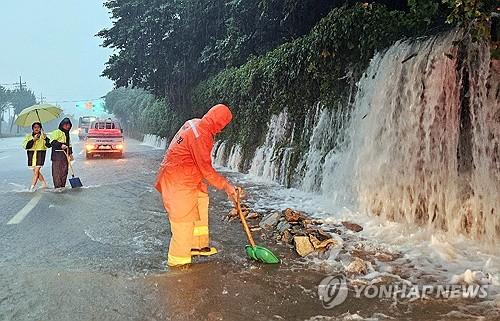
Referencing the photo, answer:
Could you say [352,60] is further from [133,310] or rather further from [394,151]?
[133,310]

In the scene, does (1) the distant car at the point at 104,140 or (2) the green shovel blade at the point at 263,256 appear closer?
(2) the green shovel blade at the point at 263,256

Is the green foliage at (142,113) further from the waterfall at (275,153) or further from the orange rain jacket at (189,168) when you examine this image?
the orange rain jacket at (189,168)

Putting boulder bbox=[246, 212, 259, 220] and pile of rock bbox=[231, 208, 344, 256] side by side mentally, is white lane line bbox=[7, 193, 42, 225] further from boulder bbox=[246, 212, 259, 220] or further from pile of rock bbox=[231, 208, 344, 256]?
boulder bbox=[246, 212, 259, 220]

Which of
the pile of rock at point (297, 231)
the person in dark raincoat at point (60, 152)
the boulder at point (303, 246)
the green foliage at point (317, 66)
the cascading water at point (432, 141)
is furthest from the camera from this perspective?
the person in dark raincoat at point (60, 152)

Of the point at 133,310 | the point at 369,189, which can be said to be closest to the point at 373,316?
the point at 133,310

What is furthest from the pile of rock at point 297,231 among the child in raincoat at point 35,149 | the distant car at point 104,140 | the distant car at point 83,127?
the distant car at point 83,127

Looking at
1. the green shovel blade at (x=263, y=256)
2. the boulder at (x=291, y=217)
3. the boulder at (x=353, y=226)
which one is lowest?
the green shovel blade at (x=263, y=256)

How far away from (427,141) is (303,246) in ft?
10.1

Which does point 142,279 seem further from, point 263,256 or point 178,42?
point 178,42

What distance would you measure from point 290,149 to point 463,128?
6323mm

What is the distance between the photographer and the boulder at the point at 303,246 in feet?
19.8

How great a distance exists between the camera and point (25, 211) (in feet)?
30.4

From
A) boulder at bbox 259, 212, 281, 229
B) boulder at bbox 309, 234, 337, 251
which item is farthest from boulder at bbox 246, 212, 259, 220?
boulder at bbox 309, 234, 337, 251

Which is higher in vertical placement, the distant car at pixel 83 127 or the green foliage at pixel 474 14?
the green foliage at pixel 474 14
